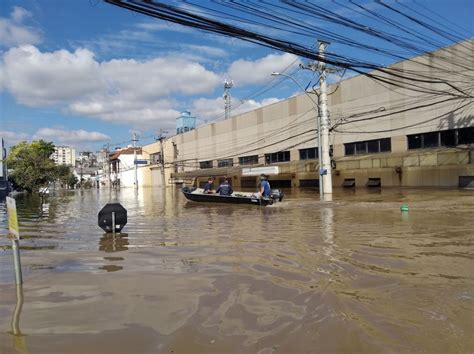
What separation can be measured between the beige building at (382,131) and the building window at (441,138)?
62 millimetres

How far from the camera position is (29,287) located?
6.55 metres

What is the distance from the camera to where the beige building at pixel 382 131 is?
2806cm

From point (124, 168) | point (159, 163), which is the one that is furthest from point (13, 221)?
point (124, 168)

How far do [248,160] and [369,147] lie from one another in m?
17.8

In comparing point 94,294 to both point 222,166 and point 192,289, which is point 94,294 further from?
point 222,166

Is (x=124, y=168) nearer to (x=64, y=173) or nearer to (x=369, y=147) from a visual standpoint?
(x=64, y=173)

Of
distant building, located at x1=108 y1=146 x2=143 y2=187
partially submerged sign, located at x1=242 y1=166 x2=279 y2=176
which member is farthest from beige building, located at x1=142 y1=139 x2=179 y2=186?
partially submerged sign, located at x1=242 y1=166 x2=279 y2=176

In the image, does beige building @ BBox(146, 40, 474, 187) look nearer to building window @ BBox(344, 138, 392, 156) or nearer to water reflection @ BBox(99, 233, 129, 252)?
building window @ BBox(344, 138, 392, 156)

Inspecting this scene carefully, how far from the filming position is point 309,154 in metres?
41.6

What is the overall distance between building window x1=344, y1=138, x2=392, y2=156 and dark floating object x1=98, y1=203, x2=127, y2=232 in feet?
84.8

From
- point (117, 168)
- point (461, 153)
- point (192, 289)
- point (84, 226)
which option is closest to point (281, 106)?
point (461, 153)

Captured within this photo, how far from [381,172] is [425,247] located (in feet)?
83.0

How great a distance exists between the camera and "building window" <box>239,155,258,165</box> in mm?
49031

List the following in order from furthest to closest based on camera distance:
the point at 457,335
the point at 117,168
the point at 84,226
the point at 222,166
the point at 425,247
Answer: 1. the point at 117,168
2. the point at 222,166
3. the point at 84,226
4. the point at 425,247
5. the point at 457,335
